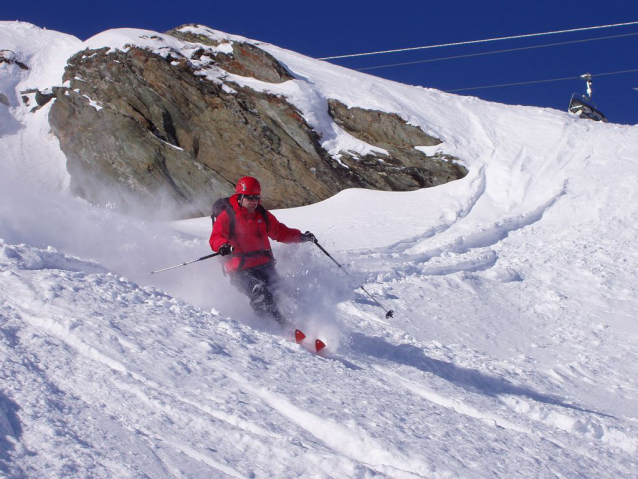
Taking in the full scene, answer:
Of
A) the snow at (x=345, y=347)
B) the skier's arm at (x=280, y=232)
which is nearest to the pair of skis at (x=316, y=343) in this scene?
the snow at (x=345, y=347)

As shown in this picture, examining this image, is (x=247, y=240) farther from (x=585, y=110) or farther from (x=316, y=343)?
(x=585, y=110)

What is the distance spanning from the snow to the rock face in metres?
2.81

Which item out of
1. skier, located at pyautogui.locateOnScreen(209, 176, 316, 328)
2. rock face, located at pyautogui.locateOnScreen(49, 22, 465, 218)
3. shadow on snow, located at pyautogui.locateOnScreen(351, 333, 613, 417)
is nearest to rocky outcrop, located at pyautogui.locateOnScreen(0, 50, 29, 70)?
rock face, located at pyautogui.locateOnScreen(49, 22, 465, 218)

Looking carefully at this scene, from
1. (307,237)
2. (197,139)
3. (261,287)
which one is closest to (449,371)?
(261,287)

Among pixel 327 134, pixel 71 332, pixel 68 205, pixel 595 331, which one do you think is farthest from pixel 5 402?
pixel 327 134

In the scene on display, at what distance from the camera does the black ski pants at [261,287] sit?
20.5 feet

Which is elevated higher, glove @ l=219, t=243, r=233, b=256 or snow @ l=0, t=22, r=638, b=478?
glove @ l=219, t=243, r=233, b=256

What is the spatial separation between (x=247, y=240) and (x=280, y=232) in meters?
0.54

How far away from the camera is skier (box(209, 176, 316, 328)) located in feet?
21.4

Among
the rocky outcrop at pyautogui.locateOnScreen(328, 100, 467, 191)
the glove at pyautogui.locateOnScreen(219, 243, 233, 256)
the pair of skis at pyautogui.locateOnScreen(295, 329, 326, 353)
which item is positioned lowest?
the pair of skis at pyautogui.locateOnScreen(295, 329, 326, 353)

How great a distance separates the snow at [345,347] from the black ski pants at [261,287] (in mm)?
194

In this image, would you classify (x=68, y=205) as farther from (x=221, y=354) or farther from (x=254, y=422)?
(x=254, y=422)

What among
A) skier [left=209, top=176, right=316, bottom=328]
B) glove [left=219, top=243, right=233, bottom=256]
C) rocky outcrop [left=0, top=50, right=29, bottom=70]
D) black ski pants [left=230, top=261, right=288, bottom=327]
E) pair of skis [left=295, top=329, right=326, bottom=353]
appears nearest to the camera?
pair of skis [left=295, top=329, right=326, bottom=353]

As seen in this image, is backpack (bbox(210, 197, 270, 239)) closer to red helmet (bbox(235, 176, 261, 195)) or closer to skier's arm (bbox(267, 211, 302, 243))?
red helmet (bbox(235, 176, 261, 195))
